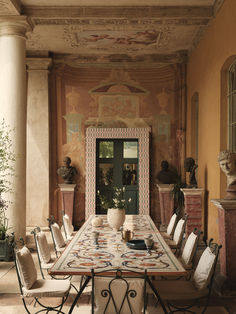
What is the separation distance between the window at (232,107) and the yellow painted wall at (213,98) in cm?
10

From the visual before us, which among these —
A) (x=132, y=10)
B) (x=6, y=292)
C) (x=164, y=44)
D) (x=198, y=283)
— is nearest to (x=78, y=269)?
(x=198, y=283)

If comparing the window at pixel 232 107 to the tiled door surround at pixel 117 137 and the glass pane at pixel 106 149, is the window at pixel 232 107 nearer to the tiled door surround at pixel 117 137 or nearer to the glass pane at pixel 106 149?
the tiled door surround at pixel 117 137

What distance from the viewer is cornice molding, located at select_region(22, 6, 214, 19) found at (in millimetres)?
7160

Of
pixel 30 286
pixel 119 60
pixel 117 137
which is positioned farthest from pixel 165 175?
pixel 30 286

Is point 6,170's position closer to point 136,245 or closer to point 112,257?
point 136,245

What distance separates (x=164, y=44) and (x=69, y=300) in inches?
268

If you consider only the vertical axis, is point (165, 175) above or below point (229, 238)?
above

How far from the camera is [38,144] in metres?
10.0

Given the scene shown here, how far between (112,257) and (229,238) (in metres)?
1.89

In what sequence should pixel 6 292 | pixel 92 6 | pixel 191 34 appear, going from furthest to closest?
pixel 191 34 < pixel 92 6 < pixel 6 292

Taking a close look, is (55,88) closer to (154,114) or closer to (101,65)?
(101,65)

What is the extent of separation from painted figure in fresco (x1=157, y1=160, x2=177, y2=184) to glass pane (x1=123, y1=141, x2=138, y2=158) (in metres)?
0.91

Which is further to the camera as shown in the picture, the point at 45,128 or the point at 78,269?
the point at 45,128

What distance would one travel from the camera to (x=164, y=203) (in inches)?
382
